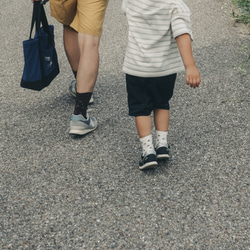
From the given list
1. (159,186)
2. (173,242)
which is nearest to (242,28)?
(159,186)

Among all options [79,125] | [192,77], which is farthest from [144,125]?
[79,125]

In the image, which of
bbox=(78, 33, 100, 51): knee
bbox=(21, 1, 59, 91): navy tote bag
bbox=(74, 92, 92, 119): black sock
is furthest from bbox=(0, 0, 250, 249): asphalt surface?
bbox=(78, 33, 100, 51): knee

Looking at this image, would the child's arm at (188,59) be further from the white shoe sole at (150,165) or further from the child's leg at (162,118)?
the white shoe sole at (150,165)

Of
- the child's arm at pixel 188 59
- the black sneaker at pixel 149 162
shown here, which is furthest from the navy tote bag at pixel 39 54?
A: the child's arm at pixel 188 59

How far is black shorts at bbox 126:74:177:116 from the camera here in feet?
8.36

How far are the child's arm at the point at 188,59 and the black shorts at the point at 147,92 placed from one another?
25 centimetres

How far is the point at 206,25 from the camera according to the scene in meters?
5.25

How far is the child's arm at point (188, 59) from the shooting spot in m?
2.30

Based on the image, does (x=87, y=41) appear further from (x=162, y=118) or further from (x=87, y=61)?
(x=162, y=118)

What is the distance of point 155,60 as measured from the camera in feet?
7.96

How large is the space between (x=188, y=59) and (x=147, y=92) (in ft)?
1.31

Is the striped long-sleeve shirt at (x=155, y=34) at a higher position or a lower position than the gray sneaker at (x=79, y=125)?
higher

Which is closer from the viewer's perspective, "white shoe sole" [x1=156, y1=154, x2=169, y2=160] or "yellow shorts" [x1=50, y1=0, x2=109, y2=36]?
"white shoe sole" [x1=156, y1=154, x2=169, y2=160]

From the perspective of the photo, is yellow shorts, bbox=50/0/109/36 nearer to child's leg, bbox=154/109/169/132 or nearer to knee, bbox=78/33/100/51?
knee, bbox=78/33/100/51
